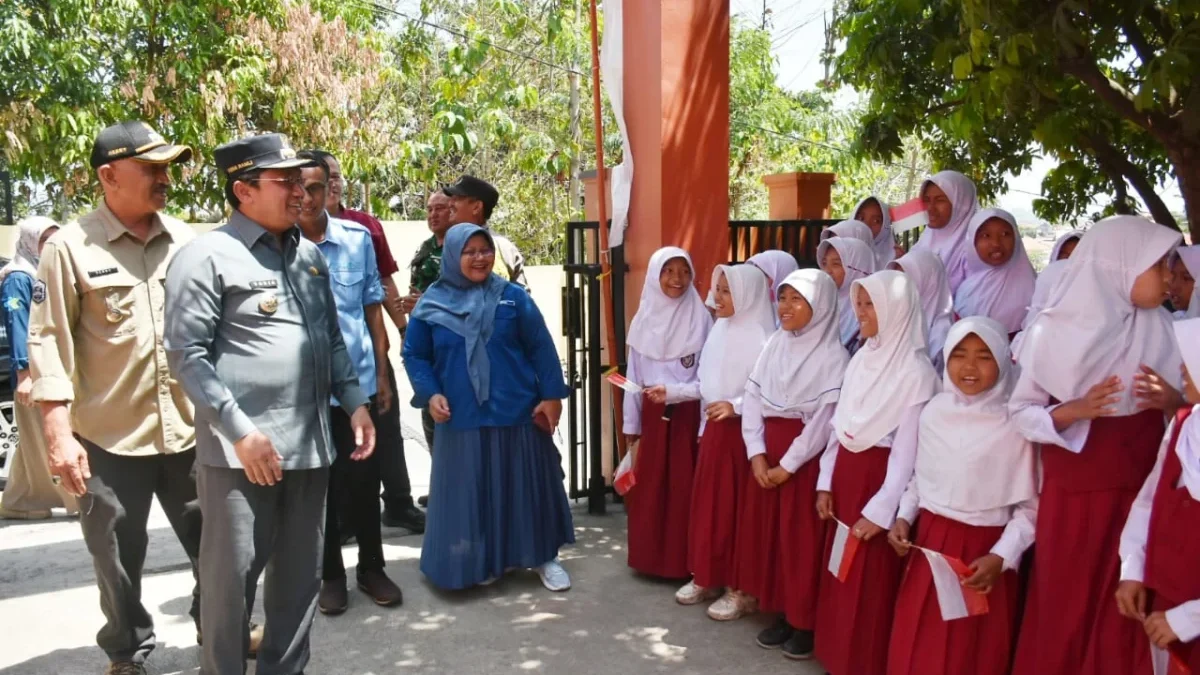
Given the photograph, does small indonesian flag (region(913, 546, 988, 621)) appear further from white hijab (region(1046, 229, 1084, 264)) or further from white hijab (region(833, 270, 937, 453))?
white hijab (region(1046, 229, 1084, 264))

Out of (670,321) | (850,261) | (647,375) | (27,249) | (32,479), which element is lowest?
(32,479)

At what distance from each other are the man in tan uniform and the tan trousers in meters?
2.50

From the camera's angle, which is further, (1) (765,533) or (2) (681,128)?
(2) (681,128)

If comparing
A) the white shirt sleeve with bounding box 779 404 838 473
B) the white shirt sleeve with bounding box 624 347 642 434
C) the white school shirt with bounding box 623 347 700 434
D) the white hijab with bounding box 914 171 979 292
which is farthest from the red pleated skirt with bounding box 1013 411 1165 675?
the white hijab with bounding box 914 171 979 292

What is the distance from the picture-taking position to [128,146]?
3406 millimetres

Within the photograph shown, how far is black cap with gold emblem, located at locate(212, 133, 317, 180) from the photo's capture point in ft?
10.3

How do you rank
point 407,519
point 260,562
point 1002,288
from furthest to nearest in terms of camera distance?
1. point 407,519
2. point 1002,288
3. point 260,562

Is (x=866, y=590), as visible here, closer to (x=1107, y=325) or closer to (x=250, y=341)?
(x=1107, y=325)

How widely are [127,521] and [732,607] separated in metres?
2.45

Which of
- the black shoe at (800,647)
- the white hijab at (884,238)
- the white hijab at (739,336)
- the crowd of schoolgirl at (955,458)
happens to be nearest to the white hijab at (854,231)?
the white hijab at (884,238)

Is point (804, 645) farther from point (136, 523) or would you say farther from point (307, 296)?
point (136, 523)

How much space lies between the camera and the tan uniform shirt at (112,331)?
3357 millimetres

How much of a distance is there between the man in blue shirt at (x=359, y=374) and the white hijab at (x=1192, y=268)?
3206 millimetres

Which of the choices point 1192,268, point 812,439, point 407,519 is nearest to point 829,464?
point 812,439
